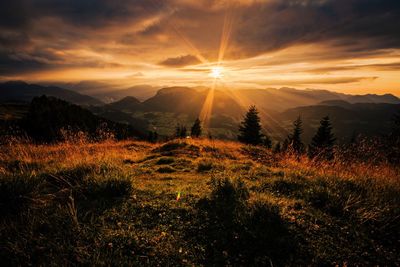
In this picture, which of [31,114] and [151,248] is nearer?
[151,248]

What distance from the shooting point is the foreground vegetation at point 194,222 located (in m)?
3.35

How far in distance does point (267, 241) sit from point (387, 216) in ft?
10.0

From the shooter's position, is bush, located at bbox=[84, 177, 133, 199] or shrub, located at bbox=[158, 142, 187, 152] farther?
shrub, located at bbox=[158, 142, 187, 152]

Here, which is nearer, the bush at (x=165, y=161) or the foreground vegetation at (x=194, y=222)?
the foreground vegetation at (x=194, y=222)

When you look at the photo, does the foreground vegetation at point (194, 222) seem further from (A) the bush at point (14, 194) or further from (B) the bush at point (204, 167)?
(B) the bush at point (204, 167)

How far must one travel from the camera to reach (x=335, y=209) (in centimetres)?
484

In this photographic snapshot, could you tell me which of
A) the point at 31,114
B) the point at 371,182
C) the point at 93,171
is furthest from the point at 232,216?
the point at 31,114

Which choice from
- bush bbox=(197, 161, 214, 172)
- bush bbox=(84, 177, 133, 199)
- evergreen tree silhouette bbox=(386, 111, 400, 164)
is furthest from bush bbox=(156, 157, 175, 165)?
evergreen tree silhouette bbox=(386, 111, 400, 164)

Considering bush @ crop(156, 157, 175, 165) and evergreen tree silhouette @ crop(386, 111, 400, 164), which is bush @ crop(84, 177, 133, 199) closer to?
bush @ crop(156, 157, 175, 165)

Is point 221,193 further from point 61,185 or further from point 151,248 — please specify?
point 61,185

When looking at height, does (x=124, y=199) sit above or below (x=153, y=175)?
above

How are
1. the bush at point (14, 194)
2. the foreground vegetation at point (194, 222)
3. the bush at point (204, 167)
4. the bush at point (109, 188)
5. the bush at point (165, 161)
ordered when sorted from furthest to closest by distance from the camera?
the bush at point (165, 161) < the bush at point (204, 167) < the bush at point (109, 188) < the bush at point (14, 194) < the foreground vegetation at point (194, 222)

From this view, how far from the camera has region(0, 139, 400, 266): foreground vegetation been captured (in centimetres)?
335

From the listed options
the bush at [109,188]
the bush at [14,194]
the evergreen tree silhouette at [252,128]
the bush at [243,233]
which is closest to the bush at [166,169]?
the bush at [109,188]
